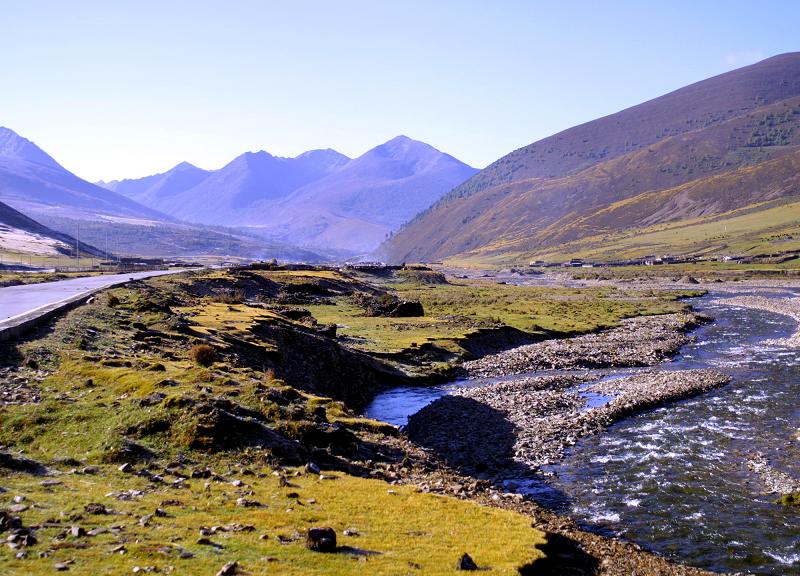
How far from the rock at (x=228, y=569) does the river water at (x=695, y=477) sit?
43.6ft

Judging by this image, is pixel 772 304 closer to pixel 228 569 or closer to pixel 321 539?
pixel 321 539

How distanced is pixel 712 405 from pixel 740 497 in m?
16.5

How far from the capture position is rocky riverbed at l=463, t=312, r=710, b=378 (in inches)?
2272

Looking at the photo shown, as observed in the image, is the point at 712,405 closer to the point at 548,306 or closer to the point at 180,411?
the point at 180,411

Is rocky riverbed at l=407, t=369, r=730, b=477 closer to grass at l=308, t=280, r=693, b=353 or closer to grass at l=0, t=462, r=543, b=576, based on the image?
grass at l=0, t=462, r=543, b=576

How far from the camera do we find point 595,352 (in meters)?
63.4

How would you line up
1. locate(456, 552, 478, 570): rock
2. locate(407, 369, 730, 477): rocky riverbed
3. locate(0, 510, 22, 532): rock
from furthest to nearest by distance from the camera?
locate(407, 369, 730, 477): rocky riverbed, locate(456, 552, 478, 570): rock, locate(0, 510, 22, 532): rock

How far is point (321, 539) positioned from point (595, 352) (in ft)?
168

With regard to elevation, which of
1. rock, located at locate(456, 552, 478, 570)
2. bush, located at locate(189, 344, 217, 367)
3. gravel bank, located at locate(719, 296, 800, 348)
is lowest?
gravel bank, located at locate(719, 296, 800, 348)

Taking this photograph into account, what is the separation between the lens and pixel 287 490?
66.1ft

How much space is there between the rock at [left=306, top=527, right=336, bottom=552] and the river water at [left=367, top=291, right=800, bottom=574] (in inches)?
419

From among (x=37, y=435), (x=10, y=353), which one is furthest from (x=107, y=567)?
(x=10, y=353)

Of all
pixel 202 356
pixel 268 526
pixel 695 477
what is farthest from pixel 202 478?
pixel 695 477

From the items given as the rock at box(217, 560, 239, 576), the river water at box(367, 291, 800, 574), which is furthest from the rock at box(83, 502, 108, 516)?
the river water at box(367, 291, 800, 574)
